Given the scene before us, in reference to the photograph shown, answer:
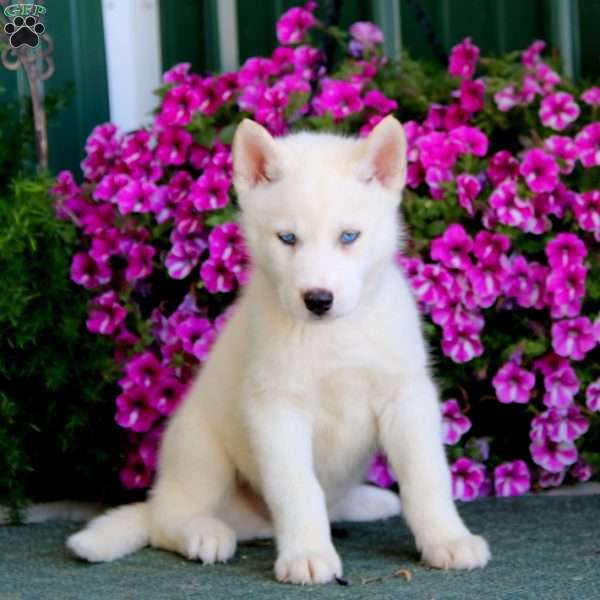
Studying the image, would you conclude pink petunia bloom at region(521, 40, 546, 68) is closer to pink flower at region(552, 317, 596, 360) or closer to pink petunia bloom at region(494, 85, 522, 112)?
pink petunia bloom at region(494, 85, 522, 112)

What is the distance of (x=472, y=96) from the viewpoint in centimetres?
473

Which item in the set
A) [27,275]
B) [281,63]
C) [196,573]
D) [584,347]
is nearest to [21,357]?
[27,275]

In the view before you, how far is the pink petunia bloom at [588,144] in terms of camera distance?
14.6 feet

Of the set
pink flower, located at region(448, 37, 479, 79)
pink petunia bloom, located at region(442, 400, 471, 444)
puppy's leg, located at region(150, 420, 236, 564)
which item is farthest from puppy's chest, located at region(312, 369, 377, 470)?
pink flower, located at region(448, 37, 479, 79)

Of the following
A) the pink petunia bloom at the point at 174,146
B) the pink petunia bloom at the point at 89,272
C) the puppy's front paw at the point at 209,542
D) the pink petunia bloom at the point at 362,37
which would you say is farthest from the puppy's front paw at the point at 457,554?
the pink petunia bloom at the point at 362,37

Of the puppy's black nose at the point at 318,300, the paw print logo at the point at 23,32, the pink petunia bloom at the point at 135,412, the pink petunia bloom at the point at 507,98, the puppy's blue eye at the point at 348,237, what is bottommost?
the pink petunia bloom at the point at 135,412

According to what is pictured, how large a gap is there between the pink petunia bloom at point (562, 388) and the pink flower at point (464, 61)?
1.30 meters

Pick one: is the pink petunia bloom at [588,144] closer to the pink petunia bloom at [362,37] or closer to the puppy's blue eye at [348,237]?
the pink petunia bloom at [362,37]

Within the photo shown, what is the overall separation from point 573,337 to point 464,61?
4.23ft

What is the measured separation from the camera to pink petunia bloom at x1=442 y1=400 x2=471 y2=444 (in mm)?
4383

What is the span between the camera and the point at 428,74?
524 centimetres

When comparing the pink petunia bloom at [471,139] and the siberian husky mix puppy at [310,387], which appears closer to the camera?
the siberian husky mix puppy at [310,387]

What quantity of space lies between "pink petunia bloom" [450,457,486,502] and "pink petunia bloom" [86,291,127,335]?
1303 mm

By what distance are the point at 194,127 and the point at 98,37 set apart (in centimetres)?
108
